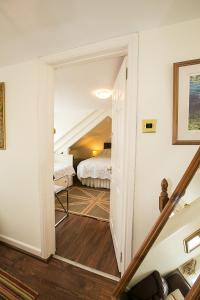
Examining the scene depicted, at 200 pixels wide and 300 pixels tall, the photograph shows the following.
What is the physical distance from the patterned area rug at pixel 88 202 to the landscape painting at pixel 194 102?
2013 mm

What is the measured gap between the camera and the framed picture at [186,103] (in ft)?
3.32

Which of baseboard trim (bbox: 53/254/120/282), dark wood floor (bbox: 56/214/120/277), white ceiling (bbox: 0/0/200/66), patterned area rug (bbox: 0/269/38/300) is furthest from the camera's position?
dark wood floor (bbox: 56/214/120/277)

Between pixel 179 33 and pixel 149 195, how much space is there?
121 centimetres

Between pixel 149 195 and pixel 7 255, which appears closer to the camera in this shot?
pixel 149 195

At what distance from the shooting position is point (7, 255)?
5.59 feet

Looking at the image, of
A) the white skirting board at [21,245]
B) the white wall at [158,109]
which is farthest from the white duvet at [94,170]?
the white wall at [158,109]

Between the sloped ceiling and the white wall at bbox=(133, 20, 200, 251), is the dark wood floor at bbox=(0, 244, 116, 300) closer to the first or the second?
the white wall at bbox=(133, 20, 200, 251)

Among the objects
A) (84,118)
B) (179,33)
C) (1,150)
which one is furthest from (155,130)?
(84,118)

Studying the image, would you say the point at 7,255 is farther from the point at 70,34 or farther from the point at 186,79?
the point at 186,79

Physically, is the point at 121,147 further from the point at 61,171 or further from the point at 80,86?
the point at 61,171

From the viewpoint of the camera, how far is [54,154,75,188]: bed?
3.44 metres

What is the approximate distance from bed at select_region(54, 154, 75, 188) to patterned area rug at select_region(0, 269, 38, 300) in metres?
1.93

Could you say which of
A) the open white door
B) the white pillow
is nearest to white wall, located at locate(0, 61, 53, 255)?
the open white door

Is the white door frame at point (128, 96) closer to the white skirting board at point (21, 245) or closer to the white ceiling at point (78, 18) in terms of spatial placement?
the white ceiling at point (78, 18)
